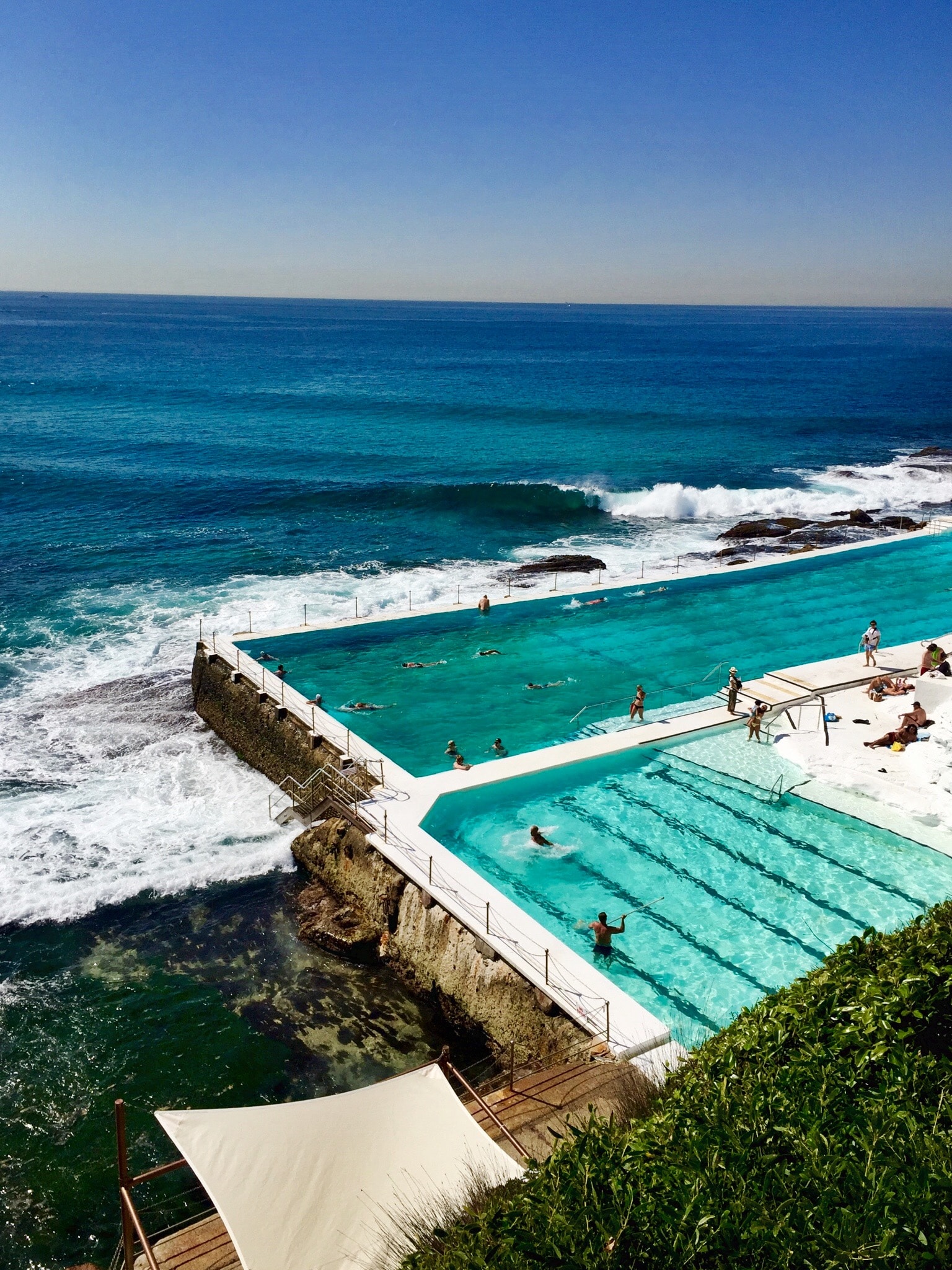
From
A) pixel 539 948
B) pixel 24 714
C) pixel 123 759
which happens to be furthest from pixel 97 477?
pixel 539 948

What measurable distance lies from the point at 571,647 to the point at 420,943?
1164cm

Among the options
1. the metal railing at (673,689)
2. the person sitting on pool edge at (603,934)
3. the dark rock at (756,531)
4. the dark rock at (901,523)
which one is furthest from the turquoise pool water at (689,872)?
the dark rock at (901,523)

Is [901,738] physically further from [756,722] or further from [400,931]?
[400,931]

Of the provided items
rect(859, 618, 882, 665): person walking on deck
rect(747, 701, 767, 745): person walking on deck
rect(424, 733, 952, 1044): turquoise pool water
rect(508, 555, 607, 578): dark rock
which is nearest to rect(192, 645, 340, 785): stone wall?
rect(424, 733, 952, 1044): turquoise pool water

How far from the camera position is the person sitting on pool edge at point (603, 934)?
40.5 ft

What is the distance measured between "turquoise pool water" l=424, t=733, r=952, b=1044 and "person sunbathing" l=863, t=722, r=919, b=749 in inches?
91.5

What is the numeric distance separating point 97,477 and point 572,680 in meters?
36.0

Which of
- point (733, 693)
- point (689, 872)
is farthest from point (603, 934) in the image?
point (733, 693)

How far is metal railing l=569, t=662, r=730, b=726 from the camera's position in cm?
2003

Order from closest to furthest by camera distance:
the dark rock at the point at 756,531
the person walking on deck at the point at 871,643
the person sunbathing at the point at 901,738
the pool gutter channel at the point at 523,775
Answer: the pool gutter channel at the point at 523,775
the person sunbathing at the point at 901,738
the person walking on deck at the point at 871,643
the dark rock at the point at 756,531

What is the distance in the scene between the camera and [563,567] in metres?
33.4

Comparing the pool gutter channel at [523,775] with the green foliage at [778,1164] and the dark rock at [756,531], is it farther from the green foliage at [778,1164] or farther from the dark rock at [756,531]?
the dark rock at [756,531]

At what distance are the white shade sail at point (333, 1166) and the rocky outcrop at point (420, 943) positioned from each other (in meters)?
3.16

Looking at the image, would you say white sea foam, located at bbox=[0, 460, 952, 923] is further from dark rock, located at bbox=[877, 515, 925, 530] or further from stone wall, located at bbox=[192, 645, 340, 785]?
dark rock, located at bbox=[877, 515, 925, 530]
